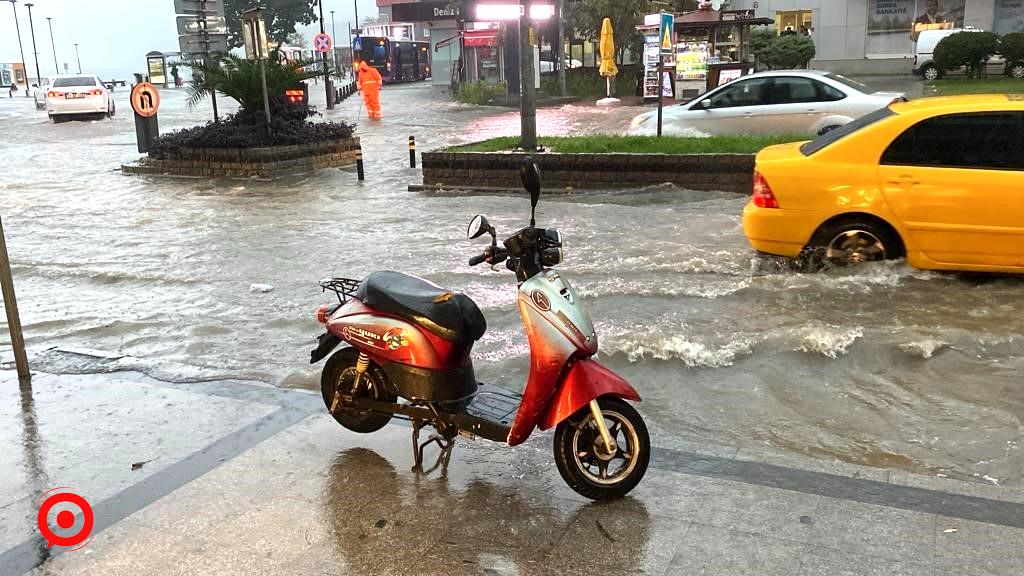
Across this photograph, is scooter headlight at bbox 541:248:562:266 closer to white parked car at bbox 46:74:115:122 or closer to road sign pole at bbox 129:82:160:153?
road sign pole at bbox 129:82:160:153

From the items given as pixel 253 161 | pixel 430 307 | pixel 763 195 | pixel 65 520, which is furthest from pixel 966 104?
pixel 253 161

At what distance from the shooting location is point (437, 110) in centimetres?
3219

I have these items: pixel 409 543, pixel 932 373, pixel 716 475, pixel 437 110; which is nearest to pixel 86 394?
pixel 409 543

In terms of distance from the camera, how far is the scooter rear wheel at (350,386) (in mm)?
4555

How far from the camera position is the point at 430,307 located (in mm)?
4215

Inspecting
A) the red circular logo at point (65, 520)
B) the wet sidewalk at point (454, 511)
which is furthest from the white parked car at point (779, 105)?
the red circular logo at point (65, 520)

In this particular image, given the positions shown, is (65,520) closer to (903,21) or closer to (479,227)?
(479,227)

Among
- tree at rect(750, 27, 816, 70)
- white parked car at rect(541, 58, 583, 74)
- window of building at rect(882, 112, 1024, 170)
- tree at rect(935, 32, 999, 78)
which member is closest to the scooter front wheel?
window of building at rect(882, 112, 1024, 170)

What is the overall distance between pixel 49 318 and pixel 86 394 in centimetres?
250

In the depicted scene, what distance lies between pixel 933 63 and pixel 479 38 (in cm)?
2030

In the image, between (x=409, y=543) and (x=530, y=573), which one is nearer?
(x=530, y=573)

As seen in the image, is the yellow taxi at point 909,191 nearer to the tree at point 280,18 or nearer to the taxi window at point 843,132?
the taxi window at point 843,132

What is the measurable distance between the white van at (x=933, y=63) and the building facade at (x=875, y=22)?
11.1 feet

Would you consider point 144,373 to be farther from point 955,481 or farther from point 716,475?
point 955,481
